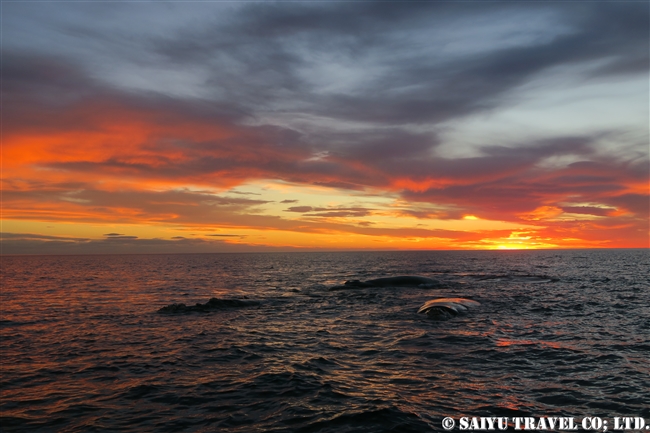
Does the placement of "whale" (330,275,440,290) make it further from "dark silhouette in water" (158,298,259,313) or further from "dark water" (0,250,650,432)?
"dark water" (0,250,650,432)

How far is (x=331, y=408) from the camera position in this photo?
12.7 metres

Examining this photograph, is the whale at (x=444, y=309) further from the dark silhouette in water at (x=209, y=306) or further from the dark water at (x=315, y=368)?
the dark silhouette in water at (x=209, y=306)

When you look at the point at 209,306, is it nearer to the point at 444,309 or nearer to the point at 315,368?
the point at 444,309

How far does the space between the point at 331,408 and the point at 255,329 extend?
13.8 m

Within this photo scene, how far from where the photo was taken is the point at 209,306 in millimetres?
34344

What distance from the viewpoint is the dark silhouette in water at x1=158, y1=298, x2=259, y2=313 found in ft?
107

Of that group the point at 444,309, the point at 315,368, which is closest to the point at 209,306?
the point at 444,309

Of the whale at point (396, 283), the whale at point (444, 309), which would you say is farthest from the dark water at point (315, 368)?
the whale at point (396, 283)

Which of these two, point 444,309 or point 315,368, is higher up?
point 444,309

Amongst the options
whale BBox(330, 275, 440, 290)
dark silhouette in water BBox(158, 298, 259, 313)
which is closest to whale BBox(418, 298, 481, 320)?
dark silhouette in water BBox(158, 298, 259, 313)

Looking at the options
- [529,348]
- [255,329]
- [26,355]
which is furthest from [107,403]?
[529,348]

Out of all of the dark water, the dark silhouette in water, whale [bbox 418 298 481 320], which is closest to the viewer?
Answer: the dark water

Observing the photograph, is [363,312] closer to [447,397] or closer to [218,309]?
[218,309]

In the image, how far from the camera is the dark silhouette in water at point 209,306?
32.7 metres
